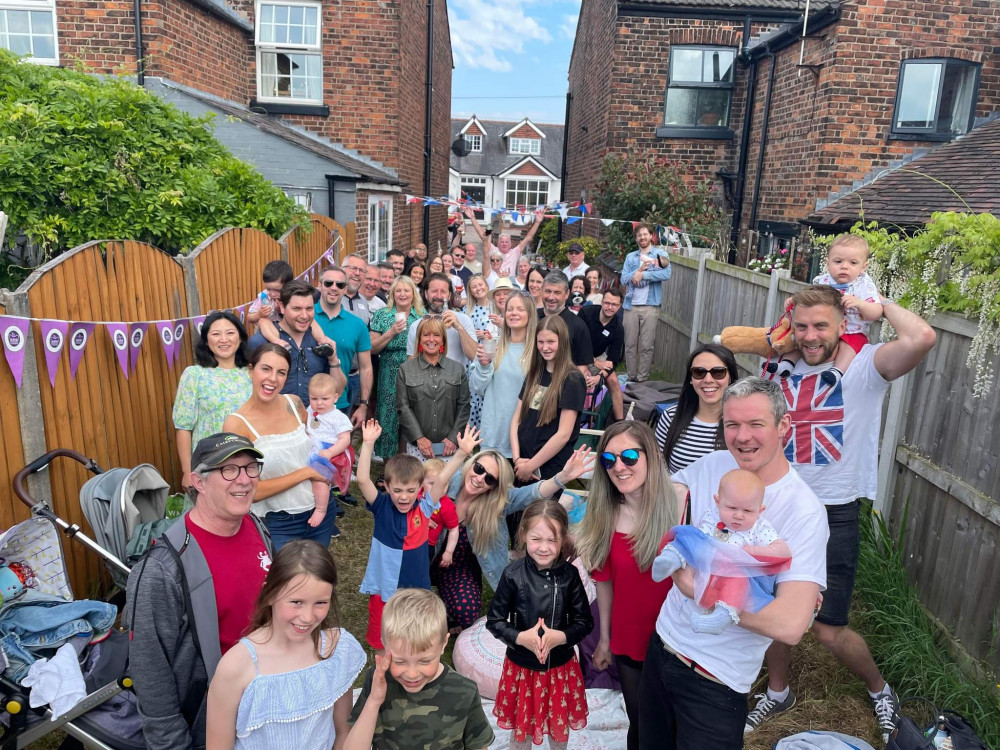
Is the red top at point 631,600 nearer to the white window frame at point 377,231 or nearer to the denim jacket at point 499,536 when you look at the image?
the denim jacket at point 499,536

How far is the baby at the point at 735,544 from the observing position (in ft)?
7.06

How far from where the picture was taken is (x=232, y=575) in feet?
8.07

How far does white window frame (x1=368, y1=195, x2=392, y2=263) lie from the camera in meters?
13.1

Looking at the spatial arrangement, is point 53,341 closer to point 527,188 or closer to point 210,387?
point 210,387

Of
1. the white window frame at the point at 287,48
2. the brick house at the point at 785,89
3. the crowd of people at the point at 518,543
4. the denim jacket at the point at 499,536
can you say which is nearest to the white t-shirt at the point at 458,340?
the crowd of people at the point at 518,543

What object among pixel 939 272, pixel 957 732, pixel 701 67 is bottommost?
pixel 957 732

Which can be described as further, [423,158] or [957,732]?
[423,158]

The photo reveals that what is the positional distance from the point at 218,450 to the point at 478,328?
13.0 feet

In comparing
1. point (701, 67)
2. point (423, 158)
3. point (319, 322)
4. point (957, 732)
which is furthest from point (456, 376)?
point (423, 158)

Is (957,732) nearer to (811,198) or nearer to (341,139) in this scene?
(811,198)

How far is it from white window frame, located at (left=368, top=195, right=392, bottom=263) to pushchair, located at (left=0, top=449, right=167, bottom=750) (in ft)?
30.5

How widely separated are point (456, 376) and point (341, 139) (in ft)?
32.0

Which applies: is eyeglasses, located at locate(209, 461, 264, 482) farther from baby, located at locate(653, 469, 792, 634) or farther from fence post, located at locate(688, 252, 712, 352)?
fence post, located at locate(688, 252, 712, 352)

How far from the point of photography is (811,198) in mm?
11078
